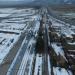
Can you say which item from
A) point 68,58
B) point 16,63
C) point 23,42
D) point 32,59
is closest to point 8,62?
point 16,63

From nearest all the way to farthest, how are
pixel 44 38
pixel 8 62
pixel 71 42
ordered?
pixel 8 62 → pixel 71 42 → pixel 44 38

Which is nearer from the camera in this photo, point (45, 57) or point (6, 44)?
point (45, 57)

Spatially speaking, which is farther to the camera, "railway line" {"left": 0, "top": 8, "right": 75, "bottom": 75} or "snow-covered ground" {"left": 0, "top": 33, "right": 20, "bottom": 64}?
"snow-covered ground" {"left": 0, "top": 33, "right": 20, "bottom": 64}

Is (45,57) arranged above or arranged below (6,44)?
above

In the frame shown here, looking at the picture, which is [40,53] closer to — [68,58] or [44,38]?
[68,58]

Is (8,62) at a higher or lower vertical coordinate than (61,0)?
higher

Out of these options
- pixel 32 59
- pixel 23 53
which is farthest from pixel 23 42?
pixel 32 59

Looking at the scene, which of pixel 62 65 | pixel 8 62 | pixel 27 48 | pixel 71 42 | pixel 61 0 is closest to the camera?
pixel 62 65

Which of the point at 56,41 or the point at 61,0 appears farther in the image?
the point at 61,0

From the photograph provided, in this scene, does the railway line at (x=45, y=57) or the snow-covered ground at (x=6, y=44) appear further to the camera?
the snow-covered ground at (x=6, y=44)
